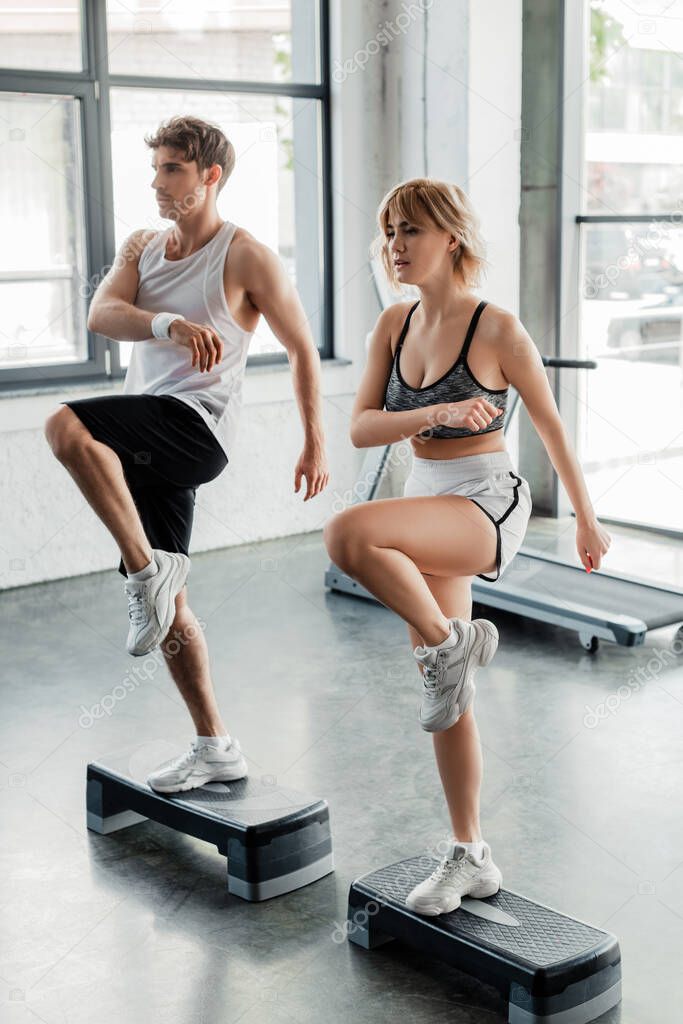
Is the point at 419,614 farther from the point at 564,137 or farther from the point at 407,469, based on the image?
the point at 564,137

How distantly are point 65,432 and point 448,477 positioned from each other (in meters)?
0.84

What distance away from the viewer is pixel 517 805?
3.28 metres

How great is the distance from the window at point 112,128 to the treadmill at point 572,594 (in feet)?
4.56

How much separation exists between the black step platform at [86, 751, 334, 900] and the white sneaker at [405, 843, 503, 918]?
0.42 metres

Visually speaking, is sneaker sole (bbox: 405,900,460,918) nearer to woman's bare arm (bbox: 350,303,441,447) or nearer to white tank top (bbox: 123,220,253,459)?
woman's bare arm (bbox: 350,303,441,447)

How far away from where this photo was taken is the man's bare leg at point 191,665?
3.01 m

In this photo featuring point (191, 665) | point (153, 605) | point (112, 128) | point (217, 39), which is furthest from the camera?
point (217, 39)

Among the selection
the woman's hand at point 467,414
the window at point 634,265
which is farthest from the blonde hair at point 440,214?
the window at point 634,265

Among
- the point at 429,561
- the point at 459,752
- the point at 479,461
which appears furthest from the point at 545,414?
the point at 459,752

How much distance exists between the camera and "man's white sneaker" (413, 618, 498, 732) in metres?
2.30

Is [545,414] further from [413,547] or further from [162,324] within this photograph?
[162,324]

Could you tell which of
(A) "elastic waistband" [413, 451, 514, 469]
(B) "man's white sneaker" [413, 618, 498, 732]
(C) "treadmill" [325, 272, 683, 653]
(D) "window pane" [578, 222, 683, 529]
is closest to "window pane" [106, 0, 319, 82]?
(C) "treadmill" [325, 272, 683, 653]

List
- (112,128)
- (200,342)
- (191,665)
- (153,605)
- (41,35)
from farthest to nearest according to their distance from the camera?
(112,128) < (41,35) < (191,665) < (153,605) < (200,342)

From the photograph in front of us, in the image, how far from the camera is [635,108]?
645cm
